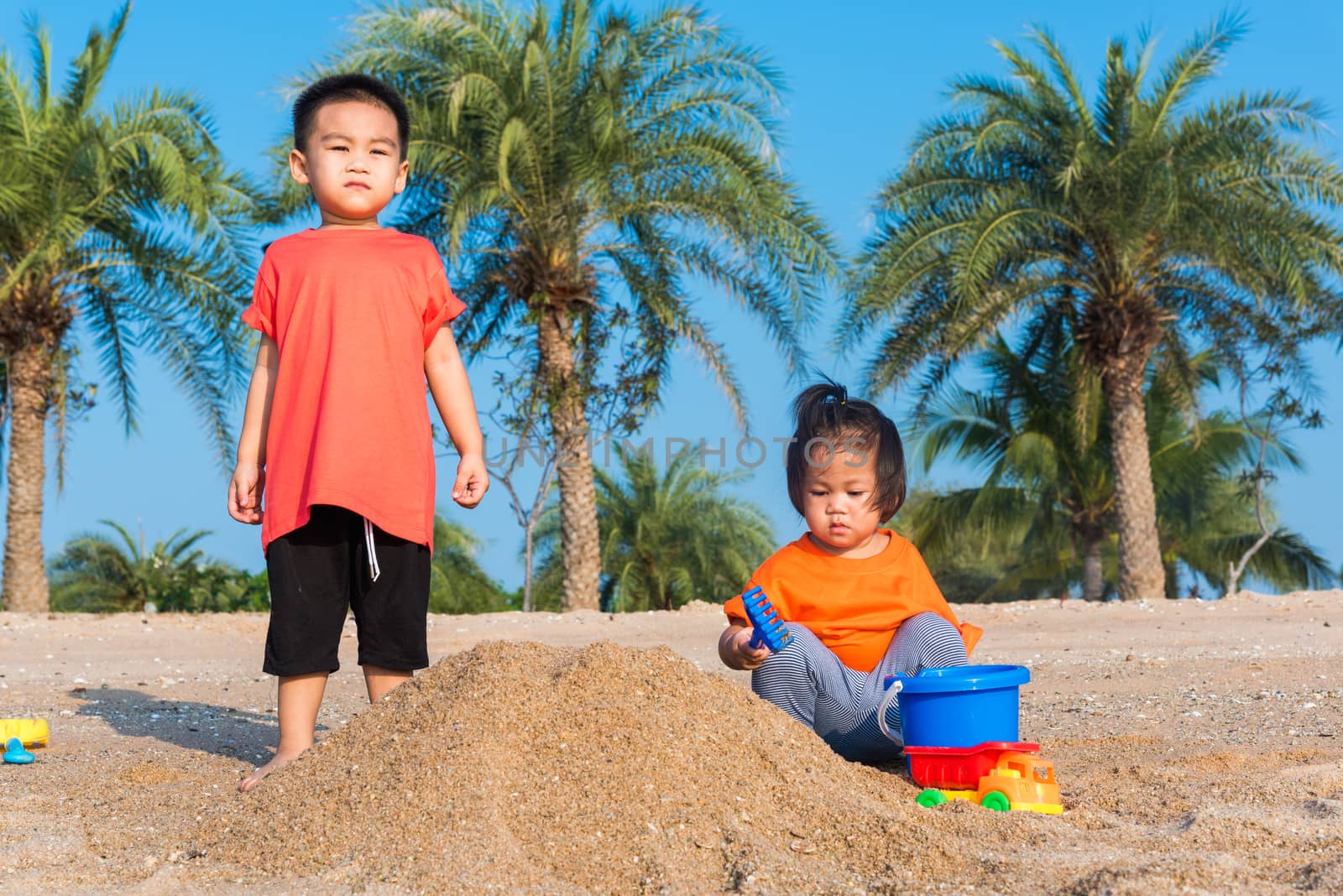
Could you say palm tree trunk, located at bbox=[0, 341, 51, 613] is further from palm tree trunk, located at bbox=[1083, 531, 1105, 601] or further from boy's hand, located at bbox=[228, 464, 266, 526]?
palm tree trunk, located at bbox=[1083, 531, 1105, 601]

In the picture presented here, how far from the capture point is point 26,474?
540 inches

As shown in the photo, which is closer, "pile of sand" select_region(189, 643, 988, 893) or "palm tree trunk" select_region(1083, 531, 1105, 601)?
"pile of sand" select_region(189, 643, 988, 893)

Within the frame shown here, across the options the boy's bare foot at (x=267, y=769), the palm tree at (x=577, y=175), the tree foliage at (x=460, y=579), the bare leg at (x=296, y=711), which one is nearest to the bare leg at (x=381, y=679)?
the bare leg at (x=296, y=711)

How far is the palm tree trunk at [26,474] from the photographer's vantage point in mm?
13664

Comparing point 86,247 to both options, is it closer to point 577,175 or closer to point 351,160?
point 577,175

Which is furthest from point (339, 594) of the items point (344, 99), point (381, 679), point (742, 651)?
point (344, 99)

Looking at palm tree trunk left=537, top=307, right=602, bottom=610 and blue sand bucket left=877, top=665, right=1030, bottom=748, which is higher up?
palm tree trunk left=537, top=307, right=602, bottom=610

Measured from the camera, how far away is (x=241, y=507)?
3.26 meters

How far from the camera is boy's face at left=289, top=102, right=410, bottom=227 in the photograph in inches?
129

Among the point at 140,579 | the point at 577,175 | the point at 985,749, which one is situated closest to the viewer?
the point at 985,749

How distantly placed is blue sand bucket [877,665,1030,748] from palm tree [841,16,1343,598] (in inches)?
376

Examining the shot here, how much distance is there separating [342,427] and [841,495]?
1322 millimetres

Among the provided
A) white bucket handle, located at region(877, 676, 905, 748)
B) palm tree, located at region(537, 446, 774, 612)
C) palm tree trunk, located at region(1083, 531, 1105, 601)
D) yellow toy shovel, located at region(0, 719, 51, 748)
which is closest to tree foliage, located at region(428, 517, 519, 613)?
palm tree, located at region(537, 446, 774, 612)

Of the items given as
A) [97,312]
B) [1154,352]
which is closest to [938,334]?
[1154,352]
